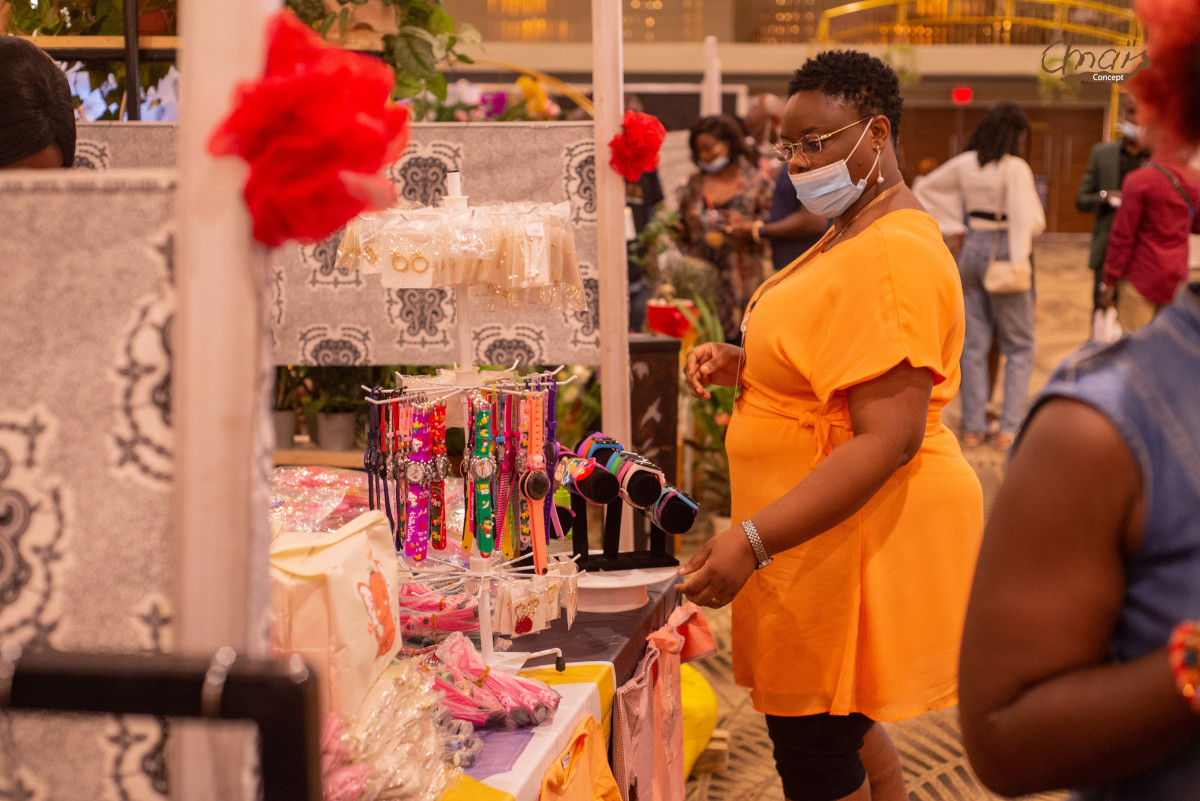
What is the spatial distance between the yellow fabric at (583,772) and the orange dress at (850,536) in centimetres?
31

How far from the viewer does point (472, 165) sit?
2.89 metres

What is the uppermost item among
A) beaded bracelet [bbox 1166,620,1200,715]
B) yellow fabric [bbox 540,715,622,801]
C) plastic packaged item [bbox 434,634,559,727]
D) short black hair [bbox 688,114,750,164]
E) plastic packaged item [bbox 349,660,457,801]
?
short black hair [bbox 688,114,750,164]

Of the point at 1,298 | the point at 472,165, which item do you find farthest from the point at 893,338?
the point at 472,165

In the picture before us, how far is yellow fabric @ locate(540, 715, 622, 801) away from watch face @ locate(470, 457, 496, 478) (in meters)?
0.43

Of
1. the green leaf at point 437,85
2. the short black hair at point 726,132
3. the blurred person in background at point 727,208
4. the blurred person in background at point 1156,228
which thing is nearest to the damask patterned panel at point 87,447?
the green leaf at point 437,85

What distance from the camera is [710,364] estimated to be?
6.46 feet

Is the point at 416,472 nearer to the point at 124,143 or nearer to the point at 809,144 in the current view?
the point at 809,144

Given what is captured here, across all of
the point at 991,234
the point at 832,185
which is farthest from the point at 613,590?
the point at 991,234

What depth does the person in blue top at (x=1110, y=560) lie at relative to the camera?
70cm

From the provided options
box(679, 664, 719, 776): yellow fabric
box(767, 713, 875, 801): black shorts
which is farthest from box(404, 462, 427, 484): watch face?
box(679, 664, 719, 776): yellow fabric

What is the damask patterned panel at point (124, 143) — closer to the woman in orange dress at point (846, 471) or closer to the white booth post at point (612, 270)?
the white booth post at point (612, 270)

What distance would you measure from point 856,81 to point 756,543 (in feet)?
2.63

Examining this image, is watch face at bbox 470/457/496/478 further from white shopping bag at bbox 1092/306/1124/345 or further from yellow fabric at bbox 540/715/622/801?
white shopping bag at bbox 1092/306/1124/345

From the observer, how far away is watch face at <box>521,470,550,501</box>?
5.63 feet
